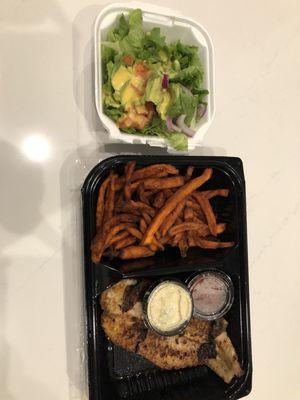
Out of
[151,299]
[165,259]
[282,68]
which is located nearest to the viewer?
[151,299]

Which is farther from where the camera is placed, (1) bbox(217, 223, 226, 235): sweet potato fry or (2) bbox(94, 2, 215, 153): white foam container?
(1) bbox(217, 223, 226, 235): sweet potato fry

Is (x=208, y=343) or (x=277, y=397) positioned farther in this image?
(x=277, y=397)

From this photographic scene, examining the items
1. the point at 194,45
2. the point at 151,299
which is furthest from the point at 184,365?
the point at 194,45

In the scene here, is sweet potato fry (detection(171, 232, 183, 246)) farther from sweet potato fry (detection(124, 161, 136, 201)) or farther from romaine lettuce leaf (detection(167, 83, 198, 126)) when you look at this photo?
romaine lettuce leaf (detection(167, 83, 198, 126))

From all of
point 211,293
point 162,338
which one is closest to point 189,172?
point 211,293

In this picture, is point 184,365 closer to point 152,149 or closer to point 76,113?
point 152,149

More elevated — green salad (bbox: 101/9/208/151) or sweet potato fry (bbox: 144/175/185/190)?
green salad (bbox: 101/9/208/151)

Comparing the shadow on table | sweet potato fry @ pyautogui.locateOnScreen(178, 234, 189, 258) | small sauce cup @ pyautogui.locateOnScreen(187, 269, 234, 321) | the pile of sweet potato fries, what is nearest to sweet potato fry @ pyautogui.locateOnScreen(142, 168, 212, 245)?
the pile of sweet potato fries

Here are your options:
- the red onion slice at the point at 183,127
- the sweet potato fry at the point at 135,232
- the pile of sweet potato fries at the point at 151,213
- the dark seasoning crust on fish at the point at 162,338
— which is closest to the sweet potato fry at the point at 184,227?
the pile of sweet potato fries at the point at 151,213
